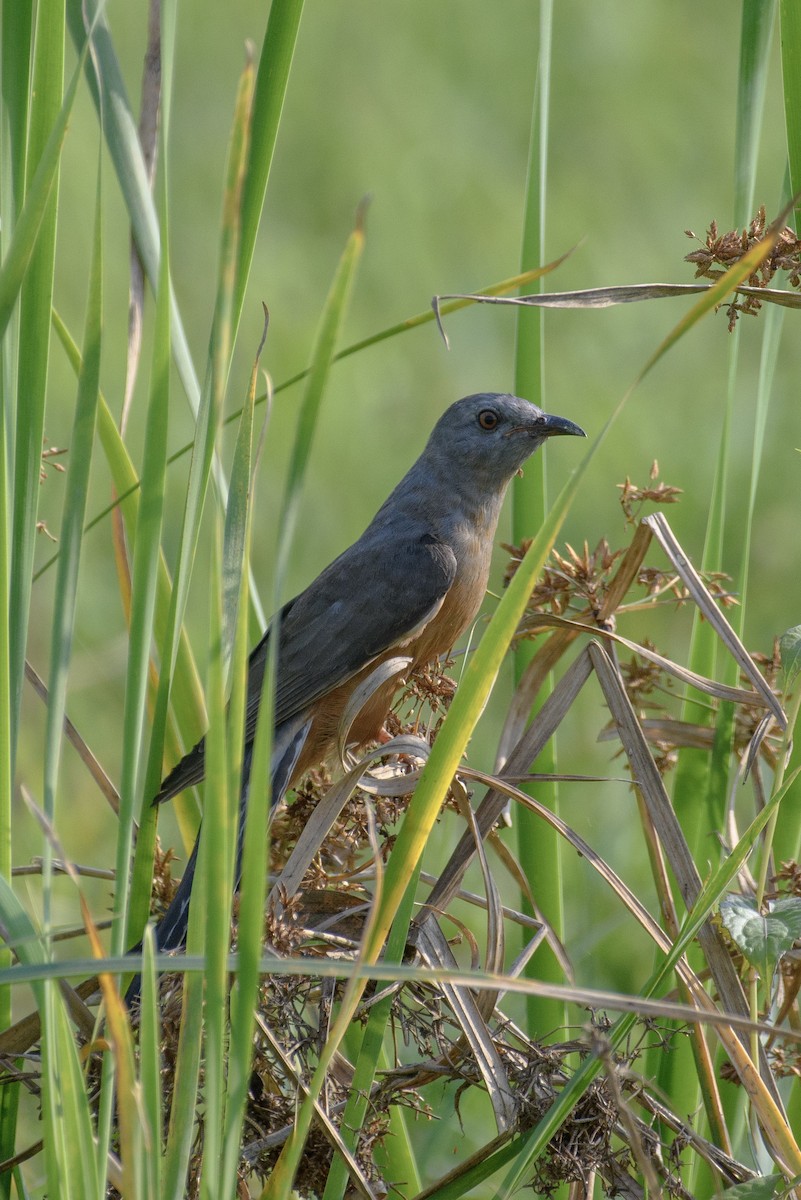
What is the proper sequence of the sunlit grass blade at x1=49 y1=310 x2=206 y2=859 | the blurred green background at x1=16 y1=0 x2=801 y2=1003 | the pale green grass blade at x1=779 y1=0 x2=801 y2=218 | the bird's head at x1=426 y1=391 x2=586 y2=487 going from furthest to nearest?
the blurred green background at x1=16 y1=0 x2=801 y2=1003, the bird's head at x1=426 y1=391 x2=586 y2=487, the sunlit grass blade at x1=49 y1=310 x2=206 y2=859, the pale green grass blade at x1=779 y1=0 x2=801 y2=218

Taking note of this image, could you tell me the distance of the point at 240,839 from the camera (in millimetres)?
2875

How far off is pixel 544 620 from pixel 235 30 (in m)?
7.93

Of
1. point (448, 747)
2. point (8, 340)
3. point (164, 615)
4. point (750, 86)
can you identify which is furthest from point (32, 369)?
point (750, 86)

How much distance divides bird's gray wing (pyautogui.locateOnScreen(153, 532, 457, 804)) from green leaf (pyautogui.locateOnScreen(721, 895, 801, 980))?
1637mm

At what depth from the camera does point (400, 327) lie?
2.37 metres

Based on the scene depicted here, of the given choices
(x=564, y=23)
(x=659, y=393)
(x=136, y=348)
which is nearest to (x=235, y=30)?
(x=564, y=23)

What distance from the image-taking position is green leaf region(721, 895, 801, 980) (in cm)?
192

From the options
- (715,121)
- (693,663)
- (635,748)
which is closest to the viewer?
(635,748)

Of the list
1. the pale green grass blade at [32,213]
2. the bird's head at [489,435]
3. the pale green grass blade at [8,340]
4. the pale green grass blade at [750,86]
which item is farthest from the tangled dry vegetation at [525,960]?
the bird's head at [489,435]

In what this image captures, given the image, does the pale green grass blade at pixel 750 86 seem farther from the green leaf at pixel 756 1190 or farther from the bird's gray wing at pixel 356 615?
the green leaf at pixel 756 1190

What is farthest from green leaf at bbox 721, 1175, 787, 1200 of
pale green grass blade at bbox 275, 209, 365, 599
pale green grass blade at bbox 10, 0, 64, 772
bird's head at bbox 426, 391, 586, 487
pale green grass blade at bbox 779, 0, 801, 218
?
bird's head at bbox 426, 391, 586, 487

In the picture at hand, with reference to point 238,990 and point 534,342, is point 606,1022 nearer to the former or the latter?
point 238,990

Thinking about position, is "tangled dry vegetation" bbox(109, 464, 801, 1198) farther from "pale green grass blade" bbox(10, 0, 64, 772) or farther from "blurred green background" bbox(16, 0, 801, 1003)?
"blurred green background" bbox(16, 0, 801, 1003)

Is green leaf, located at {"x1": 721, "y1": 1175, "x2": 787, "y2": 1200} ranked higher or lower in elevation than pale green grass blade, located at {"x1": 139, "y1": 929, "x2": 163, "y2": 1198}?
lower
